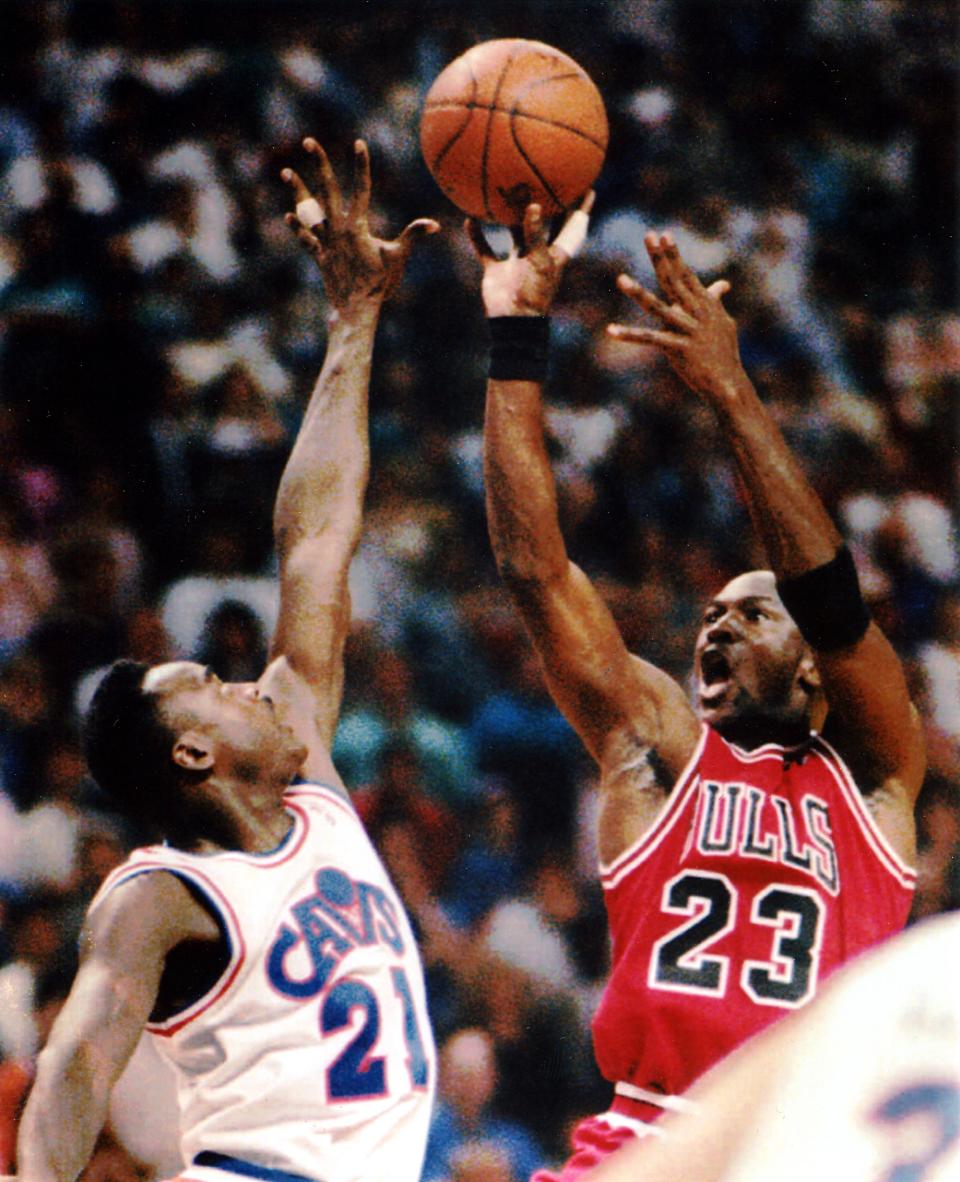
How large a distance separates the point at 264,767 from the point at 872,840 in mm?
1030

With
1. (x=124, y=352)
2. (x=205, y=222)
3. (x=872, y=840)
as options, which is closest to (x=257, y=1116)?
(x=872, y=840)

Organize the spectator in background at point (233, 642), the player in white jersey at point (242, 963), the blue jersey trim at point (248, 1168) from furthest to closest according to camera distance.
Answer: the spectator in background at point (233, 642), the blue jersey trim at point (248, 1168), the player in white jersey at point (242, 963)

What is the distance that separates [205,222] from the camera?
172 inches

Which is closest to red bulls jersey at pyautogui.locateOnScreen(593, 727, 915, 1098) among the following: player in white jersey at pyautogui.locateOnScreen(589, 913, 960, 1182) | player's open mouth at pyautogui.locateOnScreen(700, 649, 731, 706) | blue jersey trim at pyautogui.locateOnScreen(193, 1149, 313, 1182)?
player's open mouth at pyautogui.locateOnScreen(700, 649, 731, 706)

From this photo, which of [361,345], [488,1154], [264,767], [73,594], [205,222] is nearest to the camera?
[264,767]

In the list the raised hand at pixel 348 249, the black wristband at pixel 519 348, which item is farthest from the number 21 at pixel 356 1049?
the raised hand at pixel 348 249

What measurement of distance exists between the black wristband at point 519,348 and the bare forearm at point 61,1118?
141 centimetres

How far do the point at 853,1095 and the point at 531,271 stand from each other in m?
2.56

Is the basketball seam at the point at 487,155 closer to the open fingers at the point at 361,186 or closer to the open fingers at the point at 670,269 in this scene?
the open fingers at the point at 361,186

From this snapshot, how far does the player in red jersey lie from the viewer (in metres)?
2.57

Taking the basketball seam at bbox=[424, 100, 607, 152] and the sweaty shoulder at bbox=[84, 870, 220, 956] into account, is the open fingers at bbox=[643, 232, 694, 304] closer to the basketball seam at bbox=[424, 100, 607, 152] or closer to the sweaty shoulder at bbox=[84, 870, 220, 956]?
the basketball seam at bbox=[424, 100, 607, 152]

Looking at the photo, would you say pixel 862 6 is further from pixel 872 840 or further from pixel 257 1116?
pixel 257 1116

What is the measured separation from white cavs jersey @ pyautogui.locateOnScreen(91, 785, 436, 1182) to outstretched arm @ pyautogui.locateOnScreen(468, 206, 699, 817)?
0.54 meters

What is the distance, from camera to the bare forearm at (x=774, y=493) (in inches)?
106
